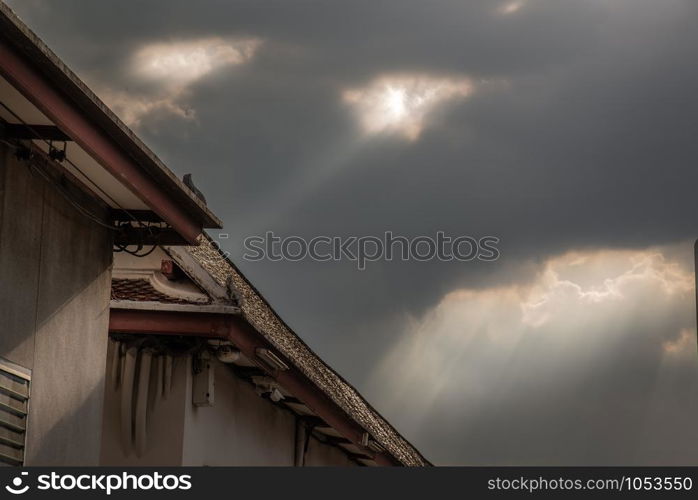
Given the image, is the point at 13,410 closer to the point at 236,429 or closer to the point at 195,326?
the point at 195,326

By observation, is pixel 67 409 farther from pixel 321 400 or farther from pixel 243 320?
pixel 321 400

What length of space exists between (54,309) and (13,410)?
1077 mm

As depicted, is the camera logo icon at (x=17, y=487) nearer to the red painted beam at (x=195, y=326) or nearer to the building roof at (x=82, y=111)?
the building roof at (x=82, y=111)

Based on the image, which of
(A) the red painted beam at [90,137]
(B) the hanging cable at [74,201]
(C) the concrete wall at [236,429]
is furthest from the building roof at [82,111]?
(C) the concrete wall at [236,429]

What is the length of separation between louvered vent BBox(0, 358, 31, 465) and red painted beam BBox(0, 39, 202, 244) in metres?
1.79

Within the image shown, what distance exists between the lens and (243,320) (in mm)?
16156

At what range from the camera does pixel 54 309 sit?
1254 cm

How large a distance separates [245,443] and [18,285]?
283 inches

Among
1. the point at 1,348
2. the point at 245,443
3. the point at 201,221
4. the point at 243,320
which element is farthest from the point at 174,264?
the point at 1,348

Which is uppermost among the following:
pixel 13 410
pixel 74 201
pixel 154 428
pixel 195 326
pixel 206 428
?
pixel 74 201

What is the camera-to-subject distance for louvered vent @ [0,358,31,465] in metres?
11.6

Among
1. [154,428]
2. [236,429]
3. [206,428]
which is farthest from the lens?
[236,429]

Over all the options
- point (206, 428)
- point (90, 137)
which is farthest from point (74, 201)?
point (206, 428)

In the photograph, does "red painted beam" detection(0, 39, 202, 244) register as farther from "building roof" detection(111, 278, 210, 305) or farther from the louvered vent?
"building roof" detection(111, 278, 210, 305)
